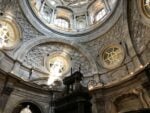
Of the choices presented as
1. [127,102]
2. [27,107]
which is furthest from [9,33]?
[127,102]

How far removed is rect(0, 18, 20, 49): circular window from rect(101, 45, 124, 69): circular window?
7.90 m

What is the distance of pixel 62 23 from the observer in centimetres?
2142

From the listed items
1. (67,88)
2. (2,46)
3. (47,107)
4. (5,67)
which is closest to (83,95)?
(67,88)

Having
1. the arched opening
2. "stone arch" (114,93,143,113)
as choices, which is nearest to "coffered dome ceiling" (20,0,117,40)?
the arched opening

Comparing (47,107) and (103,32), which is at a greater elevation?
(103,32)

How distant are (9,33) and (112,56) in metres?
9.26

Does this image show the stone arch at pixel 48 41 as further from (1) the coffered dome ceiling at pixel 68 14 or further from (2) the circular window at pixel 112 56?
(2) the circular window at pixel 112 56

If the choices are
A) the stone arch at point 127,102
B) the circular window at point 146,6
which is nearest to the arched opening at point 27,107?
the stone arch at point 127,102

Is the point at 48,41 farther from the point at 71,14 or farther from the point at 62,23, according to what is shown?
the point at 71,14

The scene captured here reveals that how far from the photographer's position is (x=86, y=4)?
73.2ft

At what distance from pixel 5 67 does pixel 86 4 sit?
1225 cm

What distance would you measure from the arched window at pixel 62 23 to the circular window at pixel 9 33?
5.12 m

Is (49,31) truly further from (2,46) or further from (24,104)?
(24,104)

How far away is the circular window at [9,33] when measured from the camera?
52.5 ft
